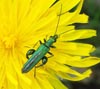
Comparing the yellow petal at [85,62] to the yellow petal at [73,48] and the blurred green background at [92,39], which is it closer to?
the yellow petal at [73,48]

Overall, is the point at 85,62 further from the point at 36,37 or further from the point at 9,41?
the point at 9,41

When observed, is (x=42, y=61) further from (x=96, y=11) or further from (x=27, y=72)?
(x=96, y=11)

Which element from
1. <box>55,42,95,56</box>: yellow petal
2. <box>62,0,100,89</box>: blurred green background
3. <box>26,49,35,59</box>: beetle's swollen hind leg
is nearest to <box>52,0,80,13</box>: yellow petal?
<box>55,42,95,56</box>: yellow petal

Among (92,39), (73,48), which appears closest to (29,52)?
(73,48)

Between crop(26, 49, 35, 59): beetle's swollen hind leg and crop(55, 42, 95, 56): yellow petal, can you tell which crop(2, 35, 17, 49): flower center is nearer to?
crop(26, 49, 35, 59): beetle's swollen hind leg

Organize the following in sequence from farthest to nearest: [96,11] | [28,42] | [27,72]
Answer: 1. [96,11]
2. [28,42]
3. [27,72]

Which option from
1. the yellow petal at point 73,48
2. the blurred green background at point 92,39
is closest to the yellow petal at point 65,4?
the yellow petal at point 73,48

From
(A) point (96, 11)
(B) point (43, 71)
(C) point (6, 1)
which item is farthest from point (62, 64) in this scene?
(A) point (96, 11)
